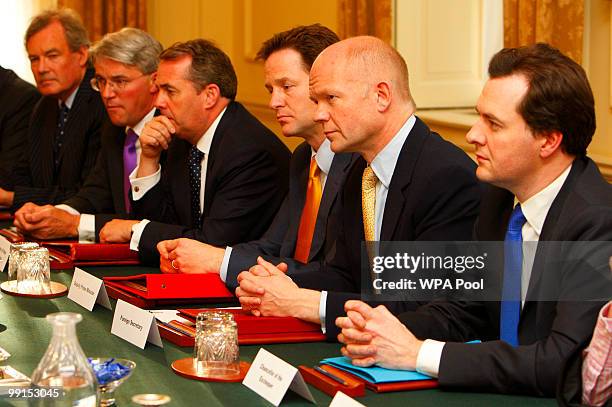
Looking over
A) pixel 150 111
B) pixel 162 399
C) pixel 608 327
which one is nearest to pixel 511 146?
pixel 608 327

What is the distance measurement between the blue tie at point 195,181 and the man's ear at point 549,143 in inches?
79.7

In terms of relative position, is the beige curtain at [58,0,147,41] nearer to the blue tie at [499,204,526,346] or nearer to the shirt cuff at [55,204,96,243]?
the shirt cuff at [55,204,96,243]

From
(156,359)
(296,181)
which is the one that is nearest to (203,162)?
(296,181)

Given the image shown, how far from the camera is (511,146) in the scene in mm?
2543

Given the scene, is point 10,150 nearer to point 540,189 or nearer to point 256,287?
point 256,287

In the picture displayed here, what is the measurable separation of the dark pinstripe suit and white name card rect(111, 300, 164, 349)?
246 centimetres

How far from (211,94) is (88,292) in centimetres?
138

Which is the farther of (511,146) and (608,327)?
(511,146)

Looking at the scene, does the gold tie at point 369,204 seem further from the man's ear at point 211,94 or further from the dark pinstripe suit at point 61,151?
the dark pinstripe suit at point 61,151

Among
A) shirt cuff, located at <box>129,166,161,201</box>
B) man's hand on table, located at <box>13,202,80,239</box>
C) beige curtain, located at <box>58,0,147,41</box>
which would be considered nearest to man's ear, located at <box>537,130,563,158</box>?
shirt cuff, located at <box>129,166,161,201</box>

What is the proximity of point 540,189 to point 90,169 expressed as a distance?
3.13m

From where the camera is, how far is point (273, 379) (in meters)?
2.22

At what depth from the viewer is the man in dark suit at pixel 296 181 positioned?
3.49 m

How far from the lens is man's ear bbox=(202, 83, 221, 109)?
169 inches
